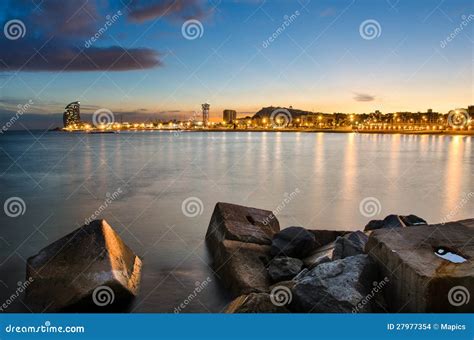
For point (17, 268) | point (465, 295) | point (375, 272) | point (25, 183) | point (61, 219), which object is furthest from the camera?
point (25, 183)

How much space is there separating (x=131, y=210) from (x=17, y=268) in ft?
18.5

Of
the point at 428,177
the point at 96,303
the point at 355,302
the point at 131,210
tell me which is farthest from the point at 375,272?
the point at 428,177

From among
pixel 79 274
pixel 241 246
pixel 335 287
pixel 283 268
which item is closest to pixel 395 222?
pixel 283 268

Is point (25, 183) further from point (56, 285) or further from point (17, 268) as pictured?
point (56, 285)

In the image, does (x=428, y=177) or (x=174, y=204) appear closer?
(x=174, y=204)

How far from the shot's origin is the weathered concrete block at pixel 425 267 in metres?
4.70

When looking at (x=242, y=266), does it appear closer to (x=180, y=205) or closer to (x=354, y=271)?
(x=354, y=271)

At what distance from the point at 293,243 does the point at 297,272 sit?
90 centimetres

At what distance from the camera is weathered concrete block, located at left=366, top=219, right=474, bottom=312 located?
470cm

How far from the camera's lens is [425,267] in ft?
16.3

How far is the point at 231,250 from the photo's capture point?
7367mm

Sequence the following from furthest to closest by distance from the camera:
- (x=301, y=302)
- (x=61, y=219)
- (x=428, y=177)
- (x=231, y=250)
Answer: (x=428, y=177) < (x=61, y=219) < (x=231, y=250) < (x=301, y=302)

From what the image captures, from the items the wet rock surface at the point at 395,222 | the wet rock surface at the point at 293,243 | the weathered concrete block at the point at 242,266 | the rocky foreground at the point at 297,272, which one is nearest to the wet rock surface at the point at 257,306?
the rocky foreground at the point at 297,272

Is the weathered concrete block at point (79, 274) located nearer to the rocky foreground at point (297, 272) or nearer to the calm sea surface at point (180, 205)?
the rocky foreground at point (297, 272)
